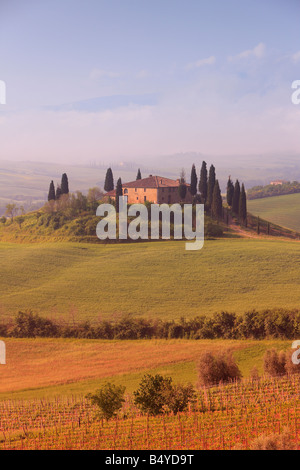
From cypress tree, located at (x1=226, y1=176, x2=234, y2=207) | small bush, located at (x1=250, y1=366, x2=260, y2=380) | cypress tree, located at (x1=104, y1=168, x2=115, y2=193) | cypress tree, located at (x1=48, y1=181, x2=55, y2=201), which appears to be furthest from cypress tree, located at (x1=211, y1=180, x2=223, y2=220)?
small bush, located at (x1=250, y1=366, x2=260, y2=380)

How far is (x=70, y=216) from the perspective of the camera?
112 ft

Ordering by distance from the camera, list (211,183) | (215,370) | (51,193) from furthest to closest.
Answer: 1. (51,193)
2. (211,183)
3. (215,370)

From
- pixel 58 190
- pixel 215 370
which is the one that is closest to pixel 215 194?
pixel 58 190

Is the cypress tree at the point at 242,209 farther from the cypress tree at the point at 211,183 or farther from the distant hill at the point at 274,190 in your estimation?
the distant hill at the point at 274,190

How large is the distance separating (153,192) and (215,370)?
21.7 metres

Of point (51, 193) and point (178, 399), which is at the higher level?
point (51, 193)

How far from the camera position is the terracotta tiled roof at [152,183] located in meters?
35.8

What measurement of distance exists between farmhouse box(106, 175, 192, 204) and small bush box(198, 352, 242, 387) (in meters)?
20.9

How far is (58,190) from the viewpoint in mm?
35875

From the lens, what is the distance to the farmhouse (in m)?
35.4

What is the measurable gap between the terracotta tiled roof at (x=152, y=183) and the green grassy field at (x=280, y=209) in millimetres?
10453

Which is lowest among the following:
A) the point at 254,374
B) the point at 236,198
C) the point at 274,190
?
the point at 254,374

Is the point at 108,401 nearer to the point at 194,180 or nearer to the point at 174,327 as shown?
the point at 174,327
